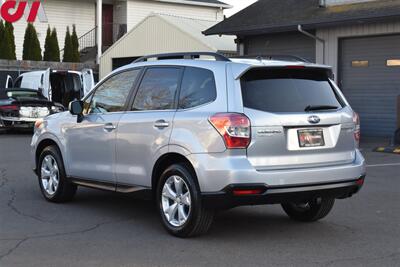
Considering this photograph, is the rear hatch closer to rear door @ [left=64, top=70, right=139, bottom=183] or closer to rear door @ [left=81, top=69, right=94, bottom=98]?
rear door @ [left=64, top=70, right=139, bottom=183]

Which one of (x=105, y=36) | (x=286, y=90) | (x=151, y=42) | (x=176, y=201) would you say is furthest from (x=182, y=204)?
(x=105, y=36)

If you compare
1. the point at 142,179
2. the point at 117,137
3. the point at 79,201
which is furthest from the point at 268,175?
the point at 79,201

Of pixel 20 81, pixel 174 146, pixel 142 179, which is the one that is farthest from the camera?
pixel 20 81

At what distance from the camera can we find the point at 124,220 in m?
7.12

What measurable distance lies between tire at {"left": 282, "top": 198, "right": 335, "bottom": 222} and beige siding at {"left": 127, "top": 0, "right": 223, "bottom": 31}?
91.1 ft

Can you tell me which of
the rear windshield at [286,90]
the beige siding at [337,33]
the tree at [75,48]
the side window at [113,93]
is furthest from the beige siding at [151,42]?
the rear windshield at [286,90]

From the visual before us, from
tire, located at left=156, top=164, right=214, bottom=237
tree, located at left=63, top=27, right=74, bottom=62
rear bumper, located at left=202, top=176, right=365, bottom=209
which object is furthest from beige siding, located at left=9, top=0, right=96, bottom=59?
rear bumper, located at left=202, top=176, right=365, bottom=209

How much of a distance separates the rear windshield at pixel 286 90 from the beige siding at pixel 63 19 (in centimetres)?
2776

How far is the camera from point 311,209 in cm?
704

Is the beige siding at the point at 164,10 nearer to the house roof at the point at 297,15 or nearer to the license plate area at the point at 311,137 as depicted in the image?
the house roof at the point at 297,15

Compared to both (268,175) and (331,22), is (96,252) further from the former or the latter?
(331,22)

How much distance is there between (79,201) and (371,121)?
1129 cm

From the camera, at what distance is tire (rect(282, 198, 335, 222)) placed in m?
6.95

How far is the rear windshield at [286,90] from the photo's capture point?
600 cm
